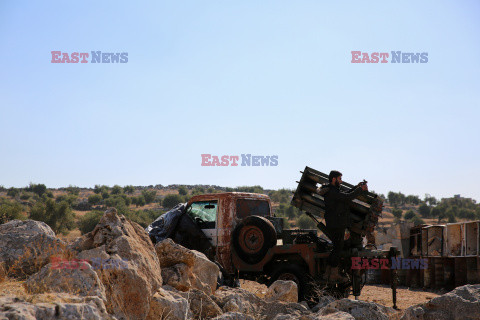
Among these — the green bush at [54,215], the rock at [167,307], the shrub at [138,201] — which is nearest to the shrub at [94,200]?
the shrub at [138,201]

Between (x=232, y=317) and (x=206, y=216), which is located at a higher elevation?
(x=206, y=216)

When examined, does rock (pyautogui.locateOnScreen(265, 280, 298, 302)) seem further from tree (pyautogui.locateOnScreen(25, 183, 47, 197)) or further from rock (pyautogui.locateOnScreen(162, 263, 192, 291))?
tree (pyautogui.locateOnScreen(25, 183, 47, 197))

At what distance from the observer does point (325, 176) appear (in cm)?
1009

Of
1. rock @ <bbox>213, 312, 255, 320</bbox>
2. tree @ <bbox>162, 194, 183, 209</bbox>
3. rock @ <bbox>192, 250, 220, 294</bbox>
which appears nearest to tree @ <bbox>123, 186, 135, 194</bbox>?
tree @ <bbox>162, 194, 183, 209</bbox>

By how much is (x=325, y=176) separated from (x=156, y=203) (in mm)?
44445

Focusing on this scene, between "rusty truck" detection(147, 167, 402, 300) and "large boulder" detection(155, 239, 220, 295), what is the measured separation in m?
2.26

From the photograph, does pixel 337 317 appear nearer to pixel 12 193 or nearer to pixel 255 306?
pixel 255 306

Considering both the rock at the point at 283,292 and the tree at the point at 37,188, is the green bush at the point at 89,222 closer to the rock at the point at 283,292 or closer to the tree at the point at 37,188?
the rock at the point at 283,292

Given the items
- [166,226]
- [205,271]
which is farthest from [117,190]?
[205,271]

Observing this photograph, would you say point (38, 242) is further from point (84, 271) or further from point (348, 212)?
point (348, 212)

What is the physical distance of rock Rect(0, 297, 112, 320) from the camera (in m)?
3.07

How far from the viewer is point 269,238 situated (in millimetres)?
10094

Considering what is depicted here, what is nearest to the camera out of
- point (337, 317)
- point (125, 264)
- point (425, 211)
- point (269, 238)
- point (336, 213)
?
point (125, 264)

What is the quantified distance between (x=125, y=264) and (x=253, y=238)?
5279 mm
